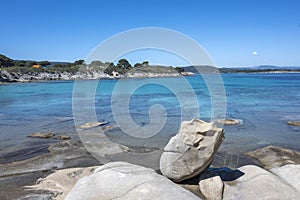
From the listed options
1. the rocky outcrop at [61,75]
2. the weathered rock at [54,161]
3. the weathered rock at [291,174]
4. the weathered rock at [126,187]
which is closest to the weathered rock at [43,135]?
the weathered rock at [54,161]

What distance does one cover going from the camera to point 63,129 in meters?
21.2

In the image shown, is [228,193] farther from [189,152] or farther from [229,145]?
[229,145]

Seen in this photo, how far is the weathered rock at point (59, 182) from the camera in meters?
8.86

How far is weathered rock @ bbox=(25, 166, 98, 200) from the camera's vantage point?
8.86 metres

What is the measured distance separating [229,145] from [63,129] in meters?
12.3

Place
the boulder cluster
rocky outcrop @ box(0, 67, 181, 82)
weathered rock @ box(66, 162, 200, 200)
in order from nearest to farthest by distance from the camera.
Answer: weathered rock @ box(66, 162, 200, 200)
the boulder cluster
rocky outcrop @ box(0, 67, 181, 82)

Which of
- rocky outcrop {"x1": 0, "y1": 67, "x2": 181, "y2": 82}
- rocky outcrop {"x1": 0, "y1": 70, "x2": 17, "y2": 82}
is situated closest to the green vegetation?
rocky outcrop {"x1": 0, "y1": 67, "x2": 181, "y2": 82}

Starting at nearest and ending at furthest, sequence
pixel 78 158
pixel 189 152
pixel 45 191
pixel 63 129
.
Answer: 1. pixel 189 152
2. pixel 45 191
3. pixel 78 158
4. pixel 63 129

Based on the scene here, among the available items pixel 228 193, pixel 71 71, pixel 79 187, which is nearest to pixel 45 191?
pixel 79 187

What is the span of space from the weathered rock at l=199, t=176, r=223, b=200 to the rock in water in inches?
17.1

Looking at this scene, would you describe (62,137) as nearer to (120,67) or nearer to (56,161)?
(56,161)

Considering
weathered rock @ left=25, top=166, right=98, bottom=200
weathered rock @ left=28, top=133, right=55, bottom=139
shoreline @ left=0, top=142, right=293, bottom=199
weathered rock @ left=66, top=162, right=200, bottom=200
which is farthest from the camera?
weathered rock @ left=28, top=133, right=55, bottom=139

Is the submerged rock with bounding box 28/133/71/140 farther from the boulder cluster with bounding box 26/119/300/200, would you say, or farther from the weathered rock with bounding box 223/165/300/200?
the weathered rock with bounding box 223/165/300/200

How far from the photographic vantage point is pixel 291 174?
854cm
